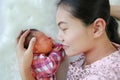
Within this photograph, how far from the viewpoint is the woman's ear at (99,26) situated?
113 centimetres

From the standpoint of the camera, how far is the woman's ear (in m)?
1.13

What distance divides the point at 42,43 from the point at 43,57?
0.20 ft

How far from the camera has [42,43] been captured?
127 centimetres

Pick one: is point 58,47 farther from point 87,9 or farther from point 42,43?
point 87,9

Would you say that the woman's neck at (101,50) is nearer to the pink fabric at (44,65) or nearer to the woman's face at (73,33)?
the woman's face at (73,33)

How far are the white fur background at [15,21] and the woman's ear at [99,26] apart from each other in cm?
27

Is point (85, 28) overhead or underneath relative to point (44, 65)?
overhead

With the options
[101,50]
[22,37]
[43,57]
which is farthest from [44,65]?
[101,50]

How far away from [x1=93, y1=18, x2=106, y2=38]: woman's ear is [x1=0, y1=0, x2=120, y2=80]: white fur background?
0.89ft

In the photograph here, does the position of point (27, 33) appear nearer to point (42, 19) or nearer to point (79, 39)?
point (42, 19)

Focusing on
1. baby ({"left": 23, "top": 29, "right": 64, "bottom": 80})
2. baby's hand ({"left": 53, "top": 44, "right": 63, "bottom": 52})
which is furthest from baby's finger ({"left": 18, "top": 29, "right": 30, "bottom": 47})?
baby's hand ({"left": 53, "top": 44, "right": 63, "bottom": 52})

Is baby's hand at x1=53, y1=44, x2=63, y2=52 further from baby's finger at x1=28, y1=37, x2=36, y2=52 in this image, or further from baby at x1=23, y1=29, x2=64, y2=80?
baby's finger at x1=28, y1=37, x2=36, y2=52

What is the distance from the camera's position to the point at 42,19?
134 cm

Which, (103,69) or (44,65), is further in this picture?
(44,65)
